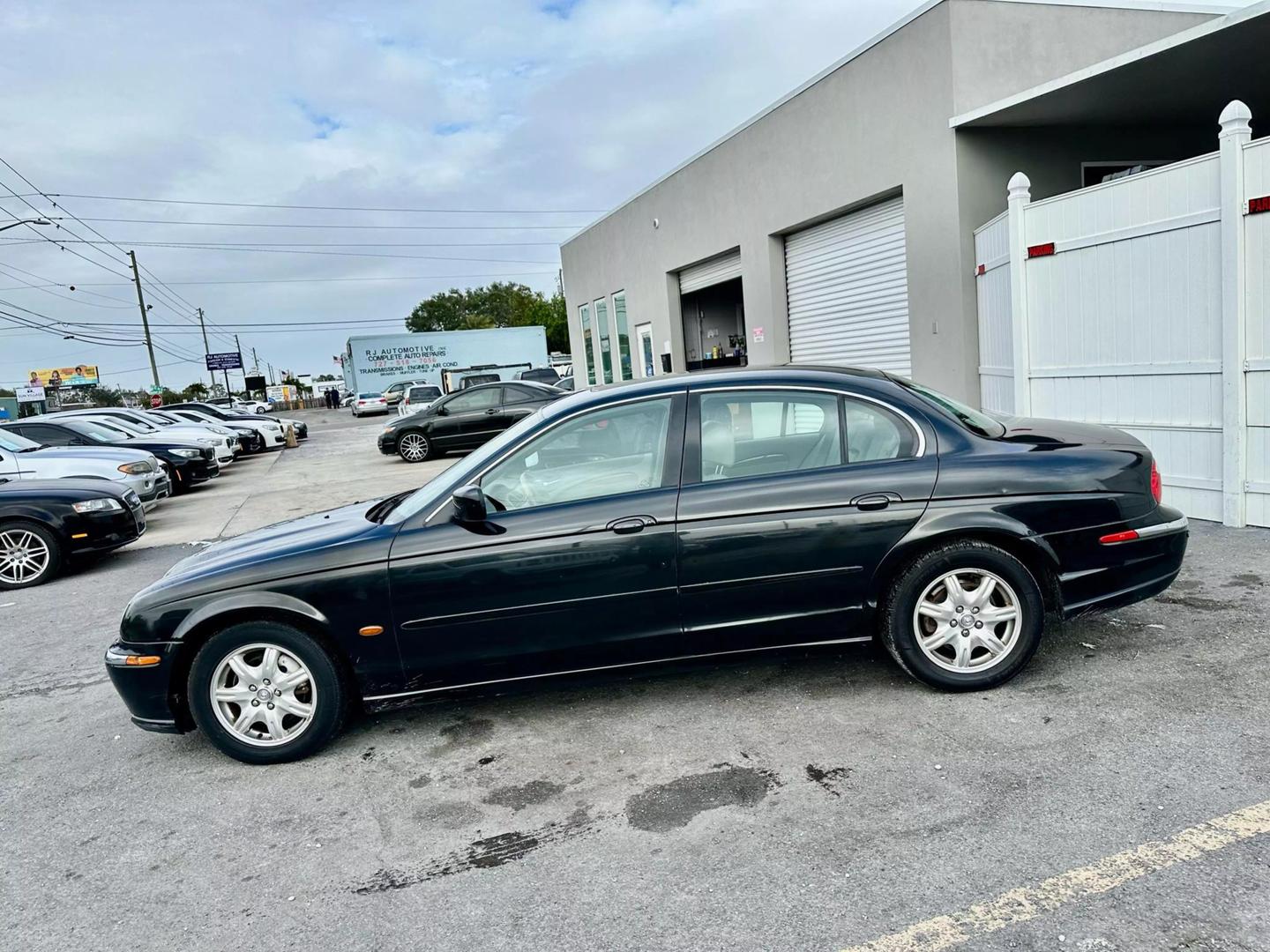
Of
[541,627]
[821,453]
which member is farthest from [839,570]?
[541,627]

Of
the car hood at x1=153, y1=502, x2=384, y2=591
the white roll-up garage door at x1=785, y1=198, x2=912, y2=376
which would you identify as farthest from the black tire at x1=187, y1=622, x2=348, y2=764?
the white roll-up garage door at x1=785, y1=198, x2=912, y2=376

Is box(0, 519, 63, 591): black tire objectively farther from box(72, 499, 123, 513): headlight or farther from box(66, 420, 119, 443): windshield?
box(66, 420, 119, 443): windshield

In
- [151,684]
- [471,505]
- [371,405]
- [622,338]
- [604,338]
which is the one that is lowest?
[151,684]

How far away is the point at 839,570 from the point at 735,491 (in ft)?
1.92

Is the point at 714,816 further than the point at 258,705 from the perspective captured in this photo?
No

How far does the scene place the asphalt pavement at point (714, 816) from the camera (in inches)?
101

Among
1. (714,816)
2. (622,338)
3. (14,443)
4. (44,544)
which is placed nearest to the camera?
(714,816)

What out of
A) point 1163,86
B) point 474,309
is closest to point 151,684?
point 1163,86

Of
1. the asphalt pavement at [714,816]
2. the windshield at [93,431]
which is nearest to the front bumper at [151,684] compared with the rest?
the asphalt pavement at [714,816]

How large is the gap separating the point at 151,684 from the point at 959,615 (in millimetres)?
3686

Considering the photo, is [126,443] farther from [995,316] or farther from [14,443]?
[995,316]

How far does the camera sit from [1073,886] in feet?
8.40

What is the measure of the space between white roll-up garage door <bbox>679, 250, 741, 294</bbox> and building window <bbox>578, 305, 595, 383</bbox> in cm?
664

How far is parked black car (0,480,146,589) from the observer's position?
852cm
